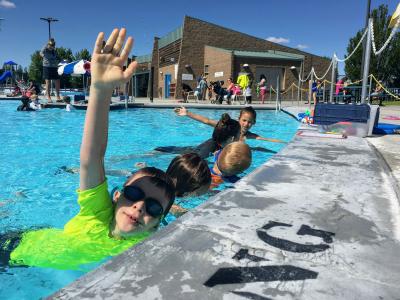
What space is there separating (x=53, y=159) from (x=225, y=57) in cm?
2202

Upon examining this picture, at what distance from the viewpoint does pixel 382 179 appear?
115 inches

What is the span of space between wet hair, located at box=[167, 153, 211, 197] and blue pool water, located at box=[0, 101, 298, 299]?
2.10 feet

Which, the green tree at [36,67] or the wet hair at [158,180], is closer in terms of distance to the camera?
the wet hair at [158,180]

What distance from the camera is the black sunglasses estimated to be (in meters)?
1.97

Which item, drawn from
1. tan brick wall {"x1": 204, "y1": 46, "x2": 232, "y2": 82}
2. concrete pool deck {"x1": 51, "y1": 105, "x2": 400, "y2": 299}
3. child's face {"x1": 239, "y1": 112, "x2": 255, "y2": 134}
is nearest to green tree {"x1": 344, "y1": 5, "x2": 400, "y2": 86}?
tan brick wall {"x1": 204, "y1": 46, "x2": 232, "y2": 82}

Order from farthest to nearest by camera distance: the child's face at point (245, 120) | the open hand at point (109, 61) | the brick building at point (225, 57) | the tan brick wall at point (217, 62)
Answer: the brick building at point (225, 57) → the tan brick wall at point (217, 62) → the child's face at point (245, 120) → the open hand at point (109, 61)

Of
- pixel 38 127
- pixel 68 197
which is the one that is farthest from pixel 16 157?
pixel 38 127

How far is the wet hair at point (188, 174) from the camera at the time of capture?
3.12 meters

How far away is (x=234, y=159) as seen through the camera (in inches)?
152

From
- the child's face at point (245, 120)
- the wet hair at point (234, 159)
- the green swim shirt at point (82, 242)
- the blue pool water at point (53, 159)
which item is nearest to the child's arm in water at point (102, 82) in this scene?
the green swim shirt at point (82, 242)

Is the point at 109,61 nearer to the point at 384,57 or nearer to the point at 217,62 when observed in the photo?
the point at 217,62

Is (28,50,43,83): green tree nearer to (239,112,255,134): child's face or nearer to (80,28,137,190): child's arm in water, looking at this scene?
(239,112,255,134): child's face

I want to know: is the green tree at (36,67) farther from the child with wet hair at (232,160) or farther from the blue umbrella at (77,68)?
the child with wet hair at (232,160)

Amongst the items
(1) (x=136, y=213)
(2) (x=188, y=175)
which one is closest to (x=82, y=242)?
(1) (x=136, y=213)
